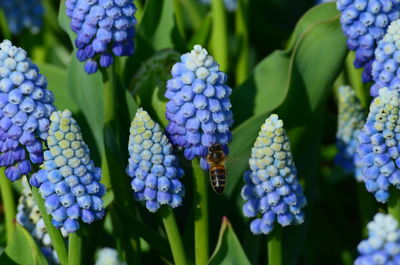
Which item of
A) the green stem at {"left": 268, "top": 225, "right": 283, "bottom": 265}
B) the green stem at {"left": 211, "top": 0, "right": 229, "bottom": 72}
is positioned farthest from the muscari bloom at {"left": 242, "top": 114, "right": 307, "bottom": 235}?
the green stem at {"left": 211, "top": 0, "right": 229, "bottom": 72}

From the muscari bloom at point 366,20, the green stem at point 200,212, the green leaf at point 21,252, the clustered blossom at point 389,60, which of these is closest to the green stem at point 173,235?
the green stem at point 200,212

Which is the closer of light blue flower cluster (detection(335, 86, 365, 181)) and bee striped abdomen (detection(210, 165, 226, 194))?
bee striped abdomen (detection(210, 165, 226, 194))

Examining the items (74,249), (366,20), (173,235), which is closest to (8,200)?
(74,249)

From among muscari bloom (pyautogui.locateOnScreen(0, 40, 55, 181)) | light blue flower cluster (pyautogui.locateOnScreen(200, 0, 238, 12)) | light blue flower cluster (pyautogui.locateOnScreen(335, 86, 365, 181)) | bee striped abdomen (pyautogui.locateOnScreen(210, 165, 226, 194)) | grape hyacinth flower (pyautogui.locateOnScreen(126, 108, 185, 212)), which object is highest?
muscari bloom (pyautogui.locateOnScreen(0, 40, 55, 181))

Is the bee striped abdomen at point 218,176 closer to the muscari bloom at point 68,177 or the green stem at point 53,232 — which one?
the muscari bloom at point 68,177

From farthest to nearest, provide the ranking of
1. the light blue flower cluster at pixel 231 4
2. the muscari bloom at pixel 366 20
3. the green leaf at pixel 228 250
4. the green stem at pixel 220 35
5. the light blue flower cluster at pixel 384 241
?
the light blue flower cluster at pixel 231 4 → the green stem at pixel 220 35 → the muscari bloom at pixel 366 20 → the green leaf at pixel 228 250 → the light blue flower cluster at pixel 384 241

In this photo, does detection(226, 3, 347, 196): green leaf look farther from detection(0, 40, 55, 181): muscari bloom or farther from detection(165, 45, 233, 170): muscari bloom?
detection(0, 40, 55, 181): muscari bloom
